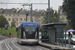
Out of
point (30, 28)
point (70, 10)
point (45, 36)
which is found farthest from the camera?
point (70, 10)

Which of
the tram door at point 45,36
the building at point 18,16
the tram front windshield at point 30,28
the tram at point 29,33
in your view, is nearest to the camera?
the tram at point 29,33

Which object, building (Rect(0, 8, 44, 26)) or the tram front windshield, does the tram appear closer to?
the tram front windshield

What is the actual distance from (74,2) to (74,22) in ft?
18.8

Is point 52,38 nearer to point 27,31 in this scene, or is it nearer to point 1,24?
point 27,31

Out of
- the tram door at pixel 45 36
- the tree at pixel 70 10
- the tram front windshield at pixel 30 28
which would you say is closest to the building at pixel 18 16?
→ the tree at pixel 70 10

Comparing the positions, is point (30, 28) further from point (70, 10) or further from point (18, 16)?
→ point (18, 16)

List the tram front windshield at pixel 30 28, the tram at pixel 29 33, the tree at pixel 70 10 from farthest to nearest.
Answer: the tree at pixel 70 10 < the tram front windshield at pixel 30 28 < the tram at pixel 29 33

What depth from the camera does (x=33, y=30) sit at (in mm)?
30156

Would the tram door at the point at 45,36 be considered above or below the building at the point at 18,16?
below

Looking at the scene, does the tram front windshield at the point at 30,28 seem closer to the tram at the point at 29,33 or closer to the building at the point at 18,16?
the tram at the point at 29,33

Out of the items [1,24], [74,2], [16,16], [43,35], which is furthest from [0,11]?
[43,35]

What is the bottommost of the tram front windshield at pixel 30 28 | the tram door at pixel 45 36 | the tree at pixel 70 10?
the tram door at pixel 45 36

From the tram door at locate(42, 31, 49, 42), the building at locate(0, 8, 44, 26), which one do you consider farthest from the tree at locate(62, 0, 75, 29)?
the building at locate(0, 8, 44, 26)

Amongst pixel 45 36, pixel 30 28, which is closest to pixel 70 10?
pixel 45 36
